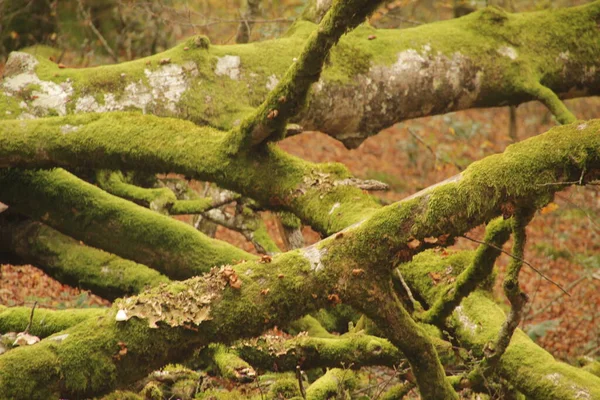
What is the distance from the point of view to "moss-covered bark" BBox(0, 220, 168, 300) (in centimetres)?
653

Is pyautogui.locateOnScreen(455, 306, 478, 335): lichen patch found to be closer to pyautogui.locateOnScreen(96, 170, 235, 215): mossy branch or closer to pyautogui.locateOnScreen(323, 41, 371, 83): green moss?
pyautogui.locateOnScreen(96, 170, 235, 215): mossy branch

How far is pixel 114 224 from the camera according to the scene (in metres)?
6.14

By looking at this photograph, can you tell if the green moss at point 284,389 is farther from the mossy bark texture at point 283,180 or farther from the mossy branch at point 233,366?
the mossy branch at point 233,366

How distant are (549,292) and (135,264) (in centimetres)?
851

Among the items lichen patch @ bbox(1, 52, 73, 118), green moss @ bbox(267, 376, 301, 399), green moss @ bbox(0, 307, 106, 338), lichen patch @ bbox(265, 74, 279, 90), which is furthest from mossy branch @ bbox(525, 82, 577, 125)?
green moss @ bbox(0, 307, 106, 338)

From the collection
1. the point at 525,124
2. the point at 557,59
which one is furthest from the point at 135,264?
the point at 525,124

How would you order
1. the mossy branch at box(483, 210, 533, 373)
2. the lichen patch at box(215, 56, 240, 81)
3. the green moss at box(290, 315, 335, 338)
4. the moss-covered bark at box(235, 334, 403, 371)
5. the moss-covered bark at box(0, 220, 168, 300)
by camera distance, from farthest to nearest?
the lichen patch at box(215, 56, 240, 81), the moss-covered bark at box(0, 220, 168, 300), the green moss at box(290, 315, 335, 338), the moss-covered bark at box(235, 334, 403, 371), the mossy branch at box(483, 210, 533, 373)

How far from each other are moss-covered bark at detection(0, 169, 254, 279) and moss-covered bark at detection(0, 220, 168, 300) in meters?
0.36

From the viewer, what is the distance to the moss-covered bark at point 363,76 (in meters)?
6.41

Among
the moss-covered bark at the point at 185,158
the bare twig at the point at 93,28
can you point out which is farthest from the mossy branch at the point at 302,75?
the bare twig at the point at 93,28

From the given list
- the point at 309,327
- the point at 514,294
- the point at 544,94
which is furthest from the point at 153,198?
the point at 544,94

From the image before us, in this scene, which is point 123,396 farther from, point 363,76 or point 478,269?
point 363,76

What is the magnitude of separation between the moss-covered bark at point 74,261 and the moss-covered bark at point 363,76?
1205 mm

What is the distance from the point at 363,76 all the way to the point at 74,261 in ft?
10.4
